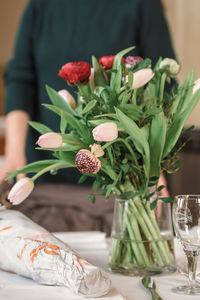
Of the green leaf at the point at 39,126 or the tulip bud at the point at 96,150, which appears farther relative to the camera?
the green leaf at the point at 39,126

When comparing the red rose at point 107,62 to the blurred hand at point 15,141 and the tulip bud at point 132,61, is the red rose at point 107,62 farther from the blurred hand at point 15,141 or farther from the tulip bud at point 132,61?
the blurred hand at point 15,141

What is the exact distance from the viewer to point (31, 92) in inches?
60.0

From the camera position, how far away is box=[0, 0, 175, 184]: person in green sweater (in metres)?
1.41

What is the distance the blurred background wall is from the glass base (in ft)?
2.85

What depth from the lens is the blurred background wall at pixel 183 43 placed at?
2.91 metres

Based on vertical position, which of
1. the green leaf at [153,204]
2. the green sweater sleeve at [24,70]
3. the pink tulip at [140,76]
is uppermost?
the green sweater sleeve at [24,70]

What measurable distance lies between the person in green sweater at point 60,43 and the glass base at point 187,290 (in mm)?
855

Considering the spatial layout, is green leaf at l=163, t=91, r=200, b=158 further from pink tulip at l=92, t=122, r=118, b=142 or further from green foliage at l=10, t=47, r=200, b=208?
pink tulip at l=92, t=122, r=118, b=142

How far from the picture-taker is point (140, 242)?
2.19 ft

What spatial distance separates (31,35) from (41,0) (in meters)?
0.11

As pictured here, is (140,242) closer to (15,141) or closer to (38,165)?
(38,165)

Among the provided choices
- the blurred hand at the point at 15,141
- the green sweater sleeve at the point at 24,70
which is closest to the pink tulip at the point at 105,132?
→ the blurred hand at the point at 15,141

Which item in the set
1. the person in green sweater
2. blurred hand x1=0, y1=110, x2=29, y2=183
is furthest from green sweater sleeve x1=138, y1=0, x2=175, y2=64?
blurred hand x1=0, y1=110, x2=29, y2=183

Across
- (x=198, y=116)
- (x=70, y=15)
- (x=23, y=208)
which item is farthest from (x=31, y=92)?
(x=198, y=116)
